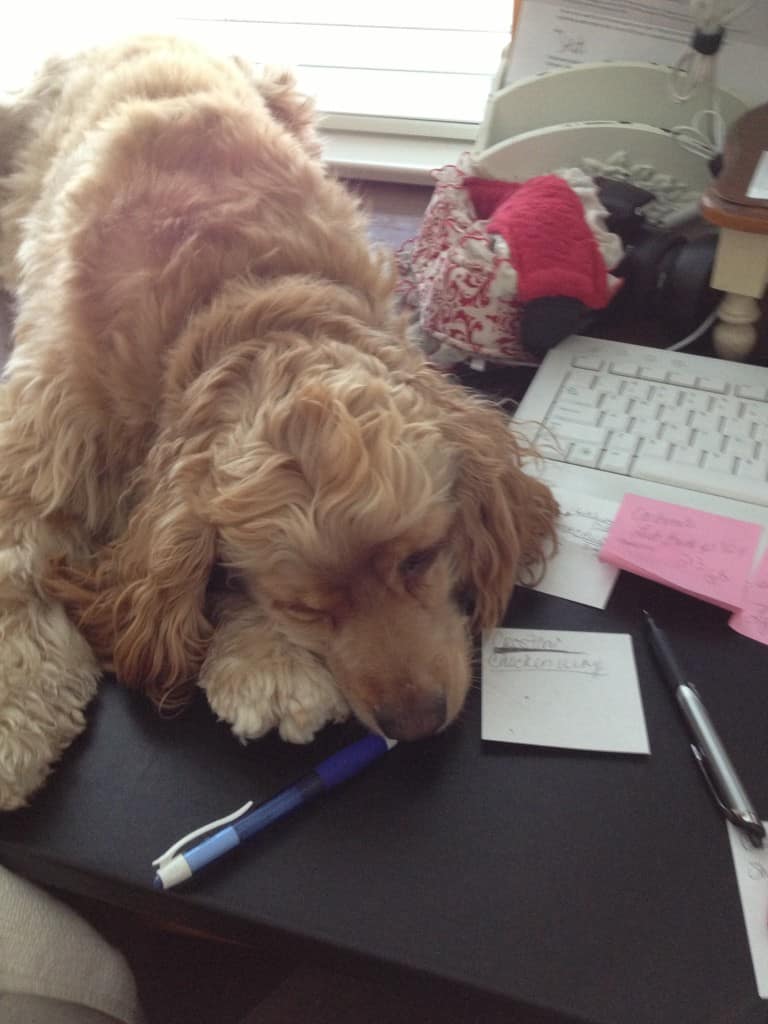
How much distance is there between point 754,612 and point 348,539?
507 millimetres

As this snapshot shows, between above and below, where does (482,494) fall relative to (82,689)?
above

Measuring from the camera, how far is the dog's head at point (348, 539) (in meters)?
0.98

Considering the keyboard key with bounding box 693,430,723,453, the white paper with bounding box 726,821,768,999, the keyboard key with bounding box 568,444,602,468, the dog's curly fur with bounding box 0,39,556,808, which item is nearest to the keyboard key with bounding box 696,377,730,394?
the keyboard key with bounding box 693,430,723,453

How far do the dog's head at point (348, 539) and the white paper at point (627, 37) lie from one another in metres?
1.00

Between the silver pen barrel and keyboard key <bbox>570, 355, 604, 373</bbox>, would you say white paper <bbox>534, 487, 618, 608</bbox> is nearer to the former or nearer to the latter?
the silver pen barrel

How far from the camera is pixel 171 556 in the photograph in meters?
1.06

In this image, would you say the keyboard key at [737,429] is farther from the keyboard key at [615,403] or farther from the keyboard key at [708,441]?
the keyboard key at [615,403]

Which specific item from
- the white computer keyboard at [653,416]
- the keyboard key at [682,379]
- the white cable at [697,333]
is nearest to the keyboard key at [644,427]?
the white computer keyboard at [653,416]

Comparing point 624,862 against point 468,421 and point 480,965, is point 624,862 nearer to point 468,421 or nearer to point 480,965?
point 480,965

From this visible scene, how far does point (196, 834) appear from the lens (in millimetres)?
889

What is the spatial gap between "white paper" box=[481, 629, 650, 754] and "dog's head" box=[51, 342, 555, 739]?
0.04m

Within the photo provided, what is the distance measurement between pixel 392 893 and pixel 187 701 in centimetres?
36

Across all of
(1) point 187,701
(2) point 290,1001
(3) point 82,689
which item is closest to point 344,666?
(1) point 187,701

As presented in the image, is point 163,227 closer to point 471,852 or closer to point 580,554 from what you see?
point 580,554
